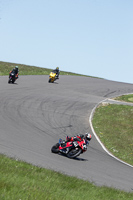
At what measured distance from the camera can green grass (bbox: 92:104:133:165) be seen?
65.7ft

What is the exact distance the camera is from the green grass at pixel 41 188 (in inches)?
229

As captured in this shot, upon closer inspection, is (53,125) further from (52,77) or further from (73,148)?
(52,77)

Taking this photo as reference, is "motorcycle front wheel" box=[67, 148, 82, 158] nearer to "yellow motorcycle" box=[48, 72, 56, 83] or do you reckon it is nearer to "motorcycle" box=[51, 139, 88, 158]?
"motorcycle" box=[51, 139, 88, 158]

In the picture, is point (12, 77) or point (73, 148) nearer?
point (73, 148)

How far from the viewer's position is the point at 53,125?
21719mm

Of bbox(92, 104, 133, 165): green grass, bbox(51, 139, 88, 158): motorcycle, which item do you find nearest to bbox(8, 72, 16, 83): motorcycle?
bbox(92, 104, 133, 165): green grass

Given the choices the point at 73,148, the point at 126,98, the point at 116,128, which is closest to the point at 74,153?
the point at 73,148

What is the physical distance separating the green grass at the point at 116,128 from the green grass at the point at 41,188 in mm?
9315

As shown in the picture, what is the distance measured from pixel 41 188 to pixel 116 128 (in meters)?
18.2

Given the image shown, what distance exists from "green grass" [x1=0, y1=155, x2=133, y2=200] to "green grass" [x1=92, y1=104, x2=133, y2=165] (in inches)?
367

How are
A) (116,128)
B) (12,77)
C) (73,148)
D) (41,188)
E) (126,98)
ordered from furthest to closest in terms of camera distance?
(126,98), (12,77), (116,128), (73,148), (41,188)

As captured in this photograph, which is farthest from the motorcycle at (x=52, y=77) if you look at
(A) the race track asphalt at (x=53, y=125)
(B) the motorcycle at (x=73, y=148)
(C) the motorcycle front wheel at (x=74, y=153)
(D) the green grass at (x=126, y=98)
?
(C) the motorcycle front wheel at (x=74, y=153)

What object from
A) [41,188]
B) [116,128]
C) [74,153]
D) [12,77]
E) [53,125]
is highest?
[12,77]

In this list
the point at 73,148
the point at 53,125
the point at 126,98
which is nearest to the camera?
the point at 73,148
